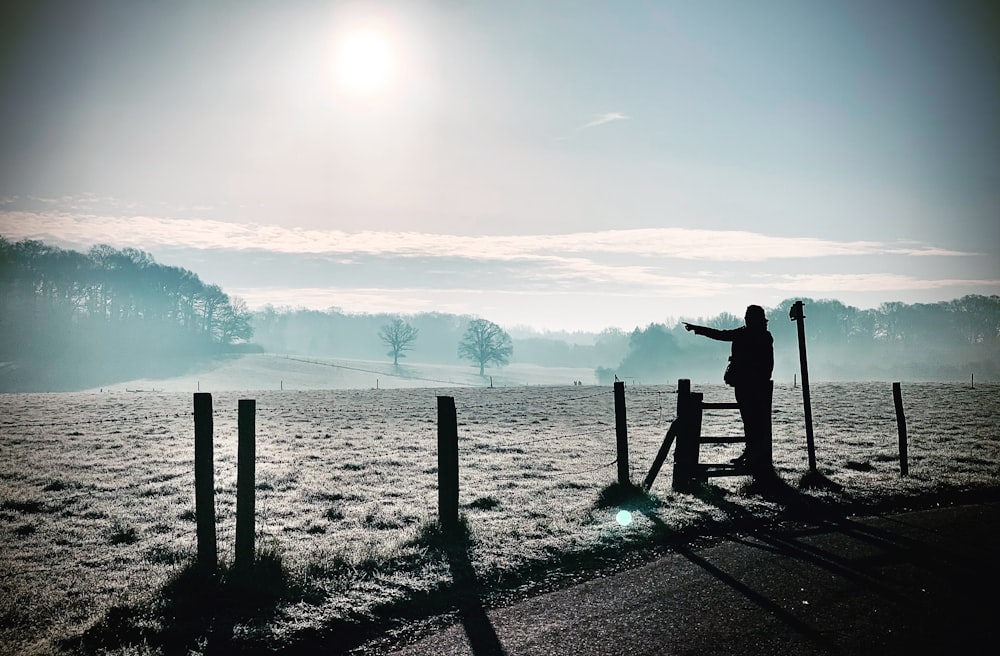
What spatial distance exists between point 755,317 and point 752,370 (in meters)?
0.98

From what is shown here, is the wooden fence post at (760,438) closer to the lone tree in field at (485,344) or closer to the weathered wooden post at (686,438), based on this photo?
the weathered wooden post at (686,438)

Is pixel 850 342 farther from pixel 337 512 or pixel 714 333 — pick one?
pixel 337 512

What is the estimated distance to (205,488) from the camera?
695 cm

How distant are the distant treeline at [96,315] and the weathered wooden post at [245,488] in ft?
271

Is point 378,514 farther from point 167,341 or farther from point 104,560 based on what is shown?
point 167,341

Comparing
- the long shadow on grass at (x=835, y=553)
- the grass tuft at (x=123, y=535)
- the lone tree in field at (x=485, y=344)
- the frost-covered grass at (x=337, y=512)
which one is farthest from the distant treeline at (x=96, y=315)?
the long shadow on grass at (x=835, y=553)

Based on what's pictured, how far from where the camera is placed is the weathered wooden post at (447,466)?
869 cm

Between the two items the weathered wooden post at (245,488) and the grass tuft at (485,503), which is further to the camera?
the grass tuft at (485,503)

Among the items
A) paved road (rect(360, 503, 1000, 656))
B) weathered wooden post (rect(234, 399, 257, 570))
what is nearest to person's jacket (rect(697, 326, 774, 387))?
paved road (rect(360, 503, 1000, 656))

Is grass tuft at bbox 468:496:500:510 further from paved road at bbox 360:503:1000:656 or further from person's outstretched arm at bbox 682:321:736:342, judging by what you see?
person's outstretched arm at bbox 682:321:736:342

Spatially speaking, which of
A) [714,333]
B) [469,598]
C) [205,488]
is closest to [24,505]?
[205,488]

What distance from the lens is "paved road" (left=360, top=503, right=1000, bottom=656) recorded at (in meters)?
5.16

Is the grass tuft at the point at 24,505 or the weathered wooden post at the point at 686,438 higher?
the weathered wooden post at the point at 686,438

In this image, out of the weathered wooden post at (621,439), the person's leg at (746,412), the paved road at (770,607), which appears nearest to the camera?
the paved road at (770,607)
